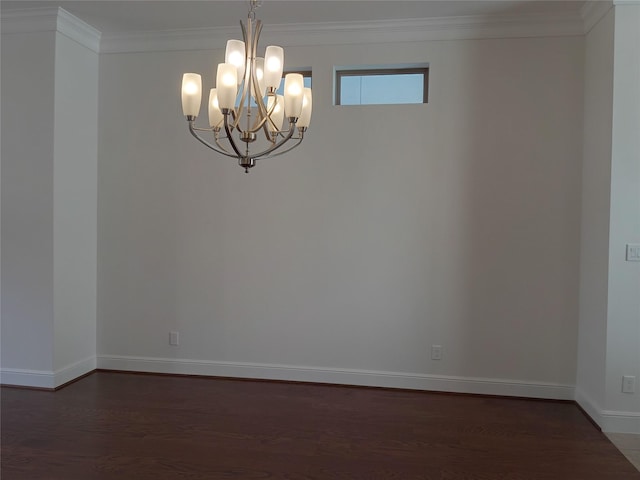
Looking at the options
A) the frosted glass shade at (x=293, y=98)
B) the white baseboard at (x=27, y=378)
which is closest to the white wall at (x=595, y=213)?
the frosted glass shade at (x=293, y=98)

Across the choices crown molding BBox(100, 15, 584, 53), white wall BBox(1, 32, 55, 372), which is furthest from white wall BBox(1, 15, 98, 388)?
crown molding BBox(100, 15, 584, 53)

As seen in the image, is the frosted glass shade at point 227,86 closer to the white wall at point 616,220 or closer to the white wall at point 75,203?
the white wall at point 75,203

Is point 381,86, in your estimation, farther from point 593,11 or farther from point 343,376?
point 343,376

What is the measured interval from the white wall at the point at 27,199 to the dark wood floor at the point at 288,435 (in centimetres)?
45

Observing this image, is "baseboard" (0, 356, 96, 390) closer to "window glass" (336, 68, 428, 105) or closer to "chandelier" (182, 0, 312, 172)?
"chandelier" (182, 0, 312, 172)

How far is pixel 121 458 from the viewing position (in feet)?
8.96

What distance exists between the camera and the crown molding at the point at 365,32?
362 centimetres

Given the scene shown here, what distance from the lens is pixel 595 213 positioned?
335 centimetres

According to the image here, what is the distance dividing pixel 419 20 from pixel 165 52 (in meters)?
2.07

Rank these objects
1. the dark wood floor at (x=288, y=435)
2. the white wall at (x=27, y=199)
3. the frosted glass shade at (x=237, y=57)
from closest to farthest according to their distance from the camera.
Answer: the frosted glass shade at (x=237, y=57) < the dark wood floor at (x=288, y=435) < the white wall at (x=27, y=199)

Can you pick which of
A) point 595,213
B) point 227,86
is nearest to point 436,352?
point 595,213

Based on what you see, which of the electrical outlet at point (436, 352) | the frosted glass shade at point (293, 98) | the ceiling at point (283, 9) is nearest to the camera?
the frosted glass shade at point (293, 98)

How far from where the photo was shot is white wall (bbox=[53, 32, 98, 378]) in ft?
12.4

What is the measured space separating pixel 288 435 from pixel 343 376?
3.24ft
